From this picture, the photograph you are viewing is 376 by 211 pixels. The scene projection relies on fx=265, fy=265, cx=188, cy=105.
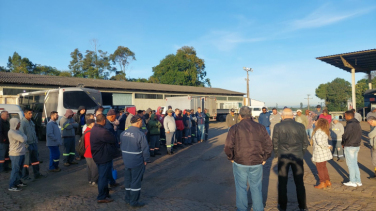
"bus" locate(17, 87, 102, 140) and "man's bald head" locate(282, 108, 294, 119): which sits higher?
"bus" locate(17, 87, 102, 140)

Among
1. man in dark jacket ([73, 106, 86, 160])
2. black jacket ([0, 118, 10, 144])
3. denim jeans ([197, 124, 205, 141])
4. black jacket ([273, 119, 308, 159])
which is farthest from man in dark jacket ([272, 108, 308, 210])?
denim jeans ([197, 124, 205, 141])

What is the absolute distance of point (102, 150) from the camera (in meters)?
5.25

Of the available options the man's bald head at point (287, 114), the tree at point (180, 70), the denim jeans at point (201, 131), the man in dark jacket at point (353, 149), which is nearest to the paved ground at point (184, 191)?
the man in dark jacket at point (353, 149)

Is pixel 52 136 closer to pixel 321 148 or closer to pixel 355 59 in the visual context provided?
pixel 321 148

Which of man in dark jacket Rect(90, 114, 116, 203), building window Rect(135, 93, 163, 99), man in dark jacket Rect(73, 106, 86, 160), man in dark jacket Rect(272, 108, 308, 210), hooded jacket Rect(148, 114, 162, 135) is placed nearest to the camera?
man in dark jacket Rect(272, 108, 308, 210)

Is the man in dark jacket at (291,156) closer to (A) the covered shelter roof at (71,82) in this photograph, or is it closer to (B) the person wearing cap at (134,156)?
(B) the person wearing cap at (134,156)

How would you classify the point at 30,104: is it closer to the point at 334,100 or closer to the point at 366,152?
the point at 366,152

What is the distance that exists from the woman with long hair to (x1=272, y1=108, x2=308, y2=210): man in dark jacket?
1.21 meters

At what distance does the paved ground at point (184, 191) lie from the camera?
5195mm

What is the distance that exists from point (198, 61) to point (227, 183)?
59625 millimetres

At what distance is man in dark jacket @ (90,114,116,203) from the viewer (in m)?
5.22

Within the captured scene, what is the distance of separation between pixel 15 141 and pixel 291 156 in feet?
20.0

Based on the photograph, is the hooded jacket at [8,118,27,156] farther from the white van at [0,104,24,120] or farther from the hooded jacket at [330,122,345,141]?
the hooded jacket at [330,122,345,141]

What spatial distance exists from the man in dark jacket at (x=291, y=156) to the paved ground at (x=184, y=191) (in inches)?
14.2
